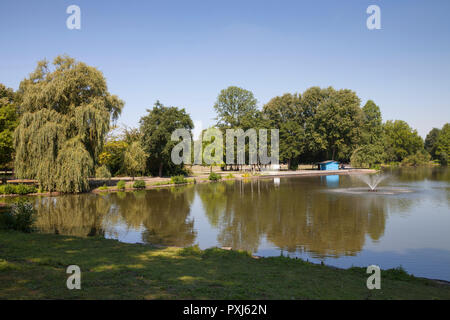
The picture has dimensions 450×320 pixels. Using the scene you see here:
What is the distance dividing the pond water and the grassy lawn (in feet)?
9.78

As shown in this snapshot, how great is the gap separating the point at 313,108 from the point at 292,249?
233ft

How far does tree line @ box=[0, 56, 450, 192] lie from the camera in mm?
30234

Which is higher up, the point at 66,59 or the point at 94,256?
the point at 66,59

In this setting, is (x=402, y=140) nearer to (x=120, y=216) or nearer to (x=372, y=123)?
(x=372, y=123)

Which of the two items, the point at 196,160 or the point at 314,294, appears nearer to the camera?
the point at 314,294

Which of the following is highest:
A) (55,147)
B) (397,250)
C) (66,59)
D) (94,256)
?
(66,59)

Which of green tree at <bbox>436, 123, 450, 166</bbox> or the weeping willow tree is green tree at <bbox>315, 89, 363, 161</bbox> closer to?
green tree at <bbox>436, 123, 450, 166</bbox>

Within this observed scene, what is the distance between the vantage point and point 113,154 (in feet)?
156

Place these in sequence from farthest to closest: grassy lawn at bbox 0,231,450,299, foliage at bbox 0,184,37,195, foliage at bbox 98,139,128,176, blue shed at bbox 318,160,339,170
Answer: blue shed at bbox 318,160,339,170, foliage at bbox 98,139,128,176, foliage at bbox 0,184,37,195, grassy lawn at bbox 0,231,450,299

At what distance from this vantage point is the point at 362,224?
1764cm

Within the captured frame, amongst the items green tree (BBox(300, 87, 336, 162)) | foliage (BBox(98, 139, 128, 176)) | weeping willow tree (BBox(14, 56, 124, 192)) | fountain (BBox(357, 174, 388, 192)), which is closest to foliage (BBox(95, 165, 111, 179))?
weeping willow tree (BBox(14, 56, 124, 192))

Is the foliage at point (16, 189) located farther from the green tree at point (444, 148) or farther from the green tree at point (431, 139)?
the green tree at point (431, 139)
